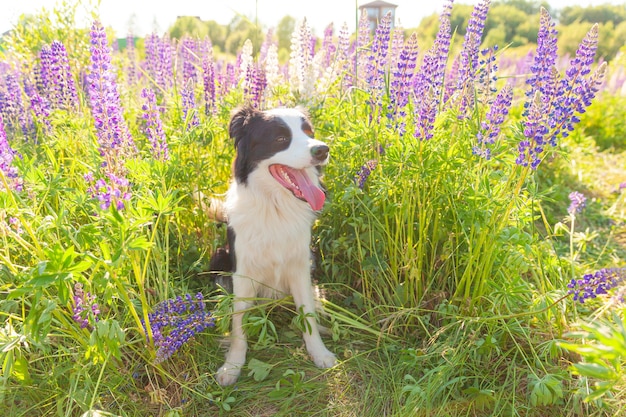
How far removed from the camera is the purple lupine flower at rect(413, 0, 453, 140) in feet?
6.60

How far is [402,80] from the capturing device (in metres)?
2.19

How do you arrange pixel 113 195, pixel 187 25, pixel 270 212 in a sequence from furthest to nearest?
1. pixel 187 25
2. pixel 270 212
3. pixel 113 195

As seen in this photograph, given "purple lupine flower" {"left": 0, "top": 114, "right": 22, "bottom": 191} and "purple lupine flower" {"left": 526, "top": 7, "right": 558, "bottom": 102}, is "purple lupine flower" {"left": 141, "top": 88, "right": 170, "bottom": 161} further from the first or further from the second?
"purple lupine flower" {"left": 526, "top": 7, "right": 558, "bottom": 102}

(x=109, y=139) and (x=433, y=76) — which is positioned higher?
(x=433, y=76)

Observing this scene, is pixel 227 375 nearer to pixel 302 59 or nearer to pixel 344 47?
pixel 302 59

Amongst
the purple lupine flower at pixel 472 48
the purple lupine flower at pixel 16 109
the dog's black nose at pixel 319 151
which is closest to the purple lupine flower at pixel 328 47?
the purple lupine flower at pixel 472 48

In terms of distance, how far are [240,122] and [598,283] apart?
1.72 metres

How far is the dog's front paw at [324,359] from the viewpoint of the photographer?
91.4 inches

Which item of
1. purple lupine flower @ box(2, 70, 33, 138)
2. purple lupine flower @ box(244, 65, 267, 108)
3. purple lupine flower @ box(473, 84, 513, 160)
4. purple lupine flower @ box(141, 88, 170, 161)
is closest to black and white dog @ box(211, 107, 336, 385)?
purple lupine flower @ box(141, 88, 170, 161)

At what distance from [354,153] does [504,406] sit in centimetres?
141

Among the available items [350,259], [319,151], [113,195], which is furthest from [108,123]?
[350,259]

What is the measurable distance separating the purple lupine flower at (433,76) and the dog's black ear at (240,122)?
0.81 meters

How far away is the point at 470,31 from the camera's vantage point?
2.10 metres

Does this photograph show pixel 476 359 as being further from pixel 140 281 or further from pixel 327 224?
pixel 140 281
